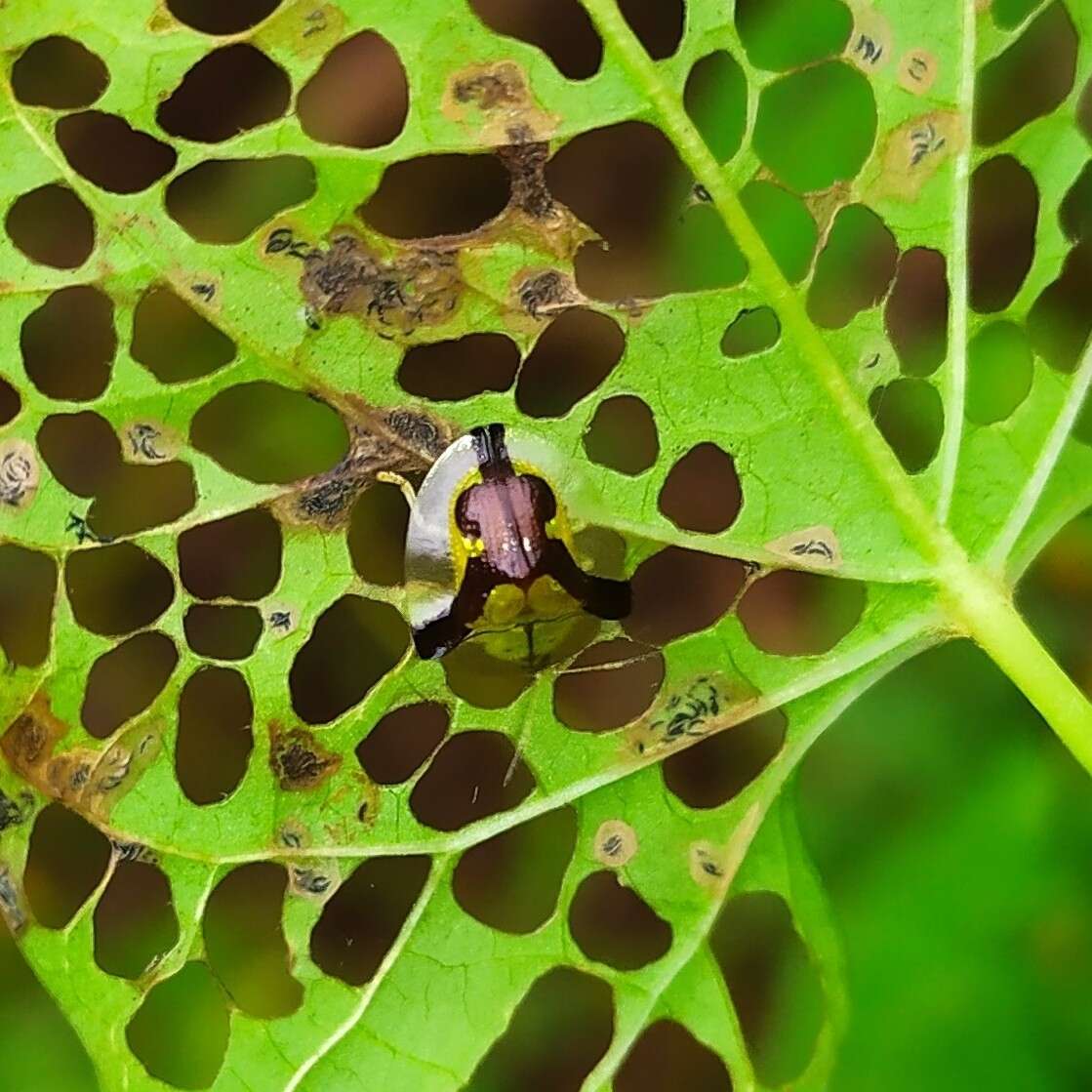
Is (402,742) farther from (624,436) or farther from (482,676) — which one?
(624,436)

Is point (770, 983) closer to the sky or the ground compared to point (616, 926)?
closer to the ground

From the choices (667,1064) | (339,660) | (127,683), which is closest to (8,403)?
(127,683)

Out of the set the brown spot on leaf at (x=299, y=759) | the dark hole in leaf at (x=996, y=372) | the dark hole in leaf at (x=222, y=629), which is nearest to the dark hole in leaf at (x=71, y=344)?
the dark hole in leaf at (x=222, y=629)

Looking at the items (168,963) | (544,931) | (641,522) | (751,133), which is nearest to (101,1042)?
(168,963)

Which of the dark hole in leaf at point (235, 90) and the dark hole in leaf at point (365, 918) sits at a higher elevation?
the dark hole in leaf at point (235, 90)

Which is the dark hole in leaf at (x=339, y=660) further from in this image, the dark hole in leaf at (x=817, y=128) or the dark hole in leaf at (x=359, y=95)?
the dark hole in leaf at (x=817, y=128)

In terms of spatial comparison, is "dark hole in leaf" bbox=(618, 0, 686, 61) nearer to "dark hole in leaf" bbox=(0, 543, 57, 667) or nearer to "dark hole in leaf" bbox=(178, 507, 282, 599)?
"dark hole in leaf" bbox=(178, 507, 282, 599)

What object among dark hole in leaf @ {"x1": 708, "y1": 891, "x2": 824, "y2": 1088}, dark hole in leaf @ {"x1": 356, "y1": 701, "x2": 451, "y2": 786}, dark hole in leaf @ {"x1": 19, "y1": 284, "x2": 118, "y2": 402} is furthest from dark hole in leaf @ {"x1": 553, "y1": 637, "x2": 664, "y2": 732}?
dark hole in leaf @ {"x1": 19, "y1": 284, "x2": 118, "y2": 402}

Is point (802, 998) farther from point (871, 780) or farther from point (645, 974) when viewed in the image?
point (871, 780)
